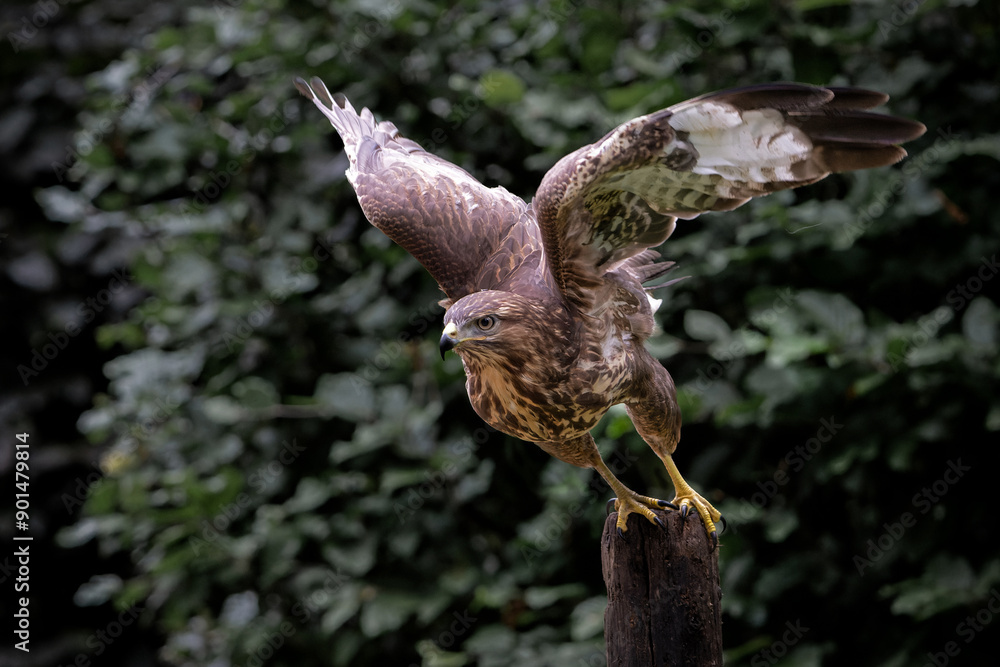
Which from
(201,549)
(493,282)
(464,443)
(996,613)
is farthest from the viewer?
(201,549)

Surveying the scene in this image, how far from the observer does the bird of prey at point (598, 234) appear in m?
1.82

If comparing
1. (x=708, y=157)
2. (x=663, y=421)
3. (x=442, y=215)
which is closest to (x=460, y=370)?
(x=442, y=215)

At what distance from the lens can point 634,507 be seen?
226 centimetres

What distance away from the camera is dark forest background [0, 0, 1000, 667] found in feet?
9.98

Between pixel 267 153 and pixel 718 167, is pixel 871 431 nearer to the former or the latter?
pixel 718 167

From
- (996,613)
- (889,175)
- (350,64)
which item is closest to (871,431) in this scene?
(996,613)

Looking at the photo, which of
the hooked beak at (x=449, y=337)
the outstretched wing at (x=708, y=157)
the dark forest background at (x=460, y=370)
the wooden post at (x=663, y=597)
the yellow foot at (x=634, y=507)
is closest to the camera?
the outstretched wing at (x=708, y=157)

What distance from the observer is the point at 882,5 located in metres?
3.26

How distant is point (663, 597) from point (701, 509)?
0.92 ft

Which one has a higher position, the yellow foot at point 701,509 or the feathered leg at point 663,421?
the feathered leg at point 663,421

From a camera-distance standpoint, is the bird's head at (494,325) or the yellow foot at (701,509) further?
the yellow foot at (701,509)

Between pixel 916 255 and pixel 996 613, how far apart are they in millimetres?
1229

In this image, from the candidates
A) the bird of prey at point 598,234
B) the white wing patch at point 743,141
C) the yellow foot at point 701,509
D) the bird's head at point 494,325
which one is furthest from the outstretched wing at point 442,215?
the yellow foot at point 701,509

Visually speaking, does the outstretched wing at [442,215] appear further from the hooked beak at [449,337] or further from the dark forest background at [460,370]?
the dark forest background at [460,370]
